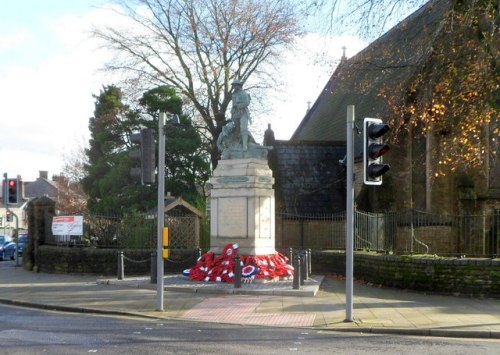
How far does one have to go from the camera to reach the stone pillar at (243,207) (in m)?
18.1

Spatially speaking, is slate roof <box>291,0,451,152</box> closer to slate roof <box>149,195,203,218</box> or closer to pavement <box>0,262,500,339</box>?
pavement <box>0,262,500,339</box>

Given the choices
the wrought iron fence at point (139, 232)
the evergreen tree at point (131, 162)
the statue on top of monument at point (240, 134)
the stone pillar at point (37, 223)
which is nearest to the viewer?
the statue on top of monument at point (240, 134)

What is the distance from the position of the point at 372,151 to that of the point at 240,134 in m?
7.72

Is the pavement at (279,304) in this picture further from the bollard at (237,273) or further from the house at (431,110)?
the house at (431,110)

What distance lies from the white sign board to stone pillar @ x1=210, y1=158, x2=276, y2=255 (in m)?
6.22

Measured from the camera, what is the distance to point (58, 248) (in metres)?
22.5

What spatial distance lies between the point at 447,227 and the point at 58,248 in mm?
13847

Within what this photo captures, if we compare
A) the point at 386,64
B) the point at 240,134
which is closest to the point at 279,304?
the point at 240,134

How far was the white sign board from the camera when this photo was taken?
22.5 meters

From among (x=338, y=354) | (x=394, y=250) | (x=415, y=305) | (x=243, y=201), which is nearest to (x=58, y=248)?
(x=243, y=201)

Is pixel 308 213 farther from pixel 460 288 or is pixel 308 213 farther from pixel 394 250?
pixel 460 288

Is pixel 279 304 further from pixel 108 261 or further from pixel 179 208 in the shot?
pixel 179 208

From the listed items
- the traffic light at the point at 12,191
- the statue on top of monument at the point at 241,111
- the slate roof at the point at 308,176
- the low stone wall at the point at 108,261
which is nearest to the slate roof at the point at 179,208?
the low stone wall at the point at 108,261

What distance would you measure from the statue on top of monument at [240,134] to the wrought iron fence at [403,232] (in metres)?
4.42
